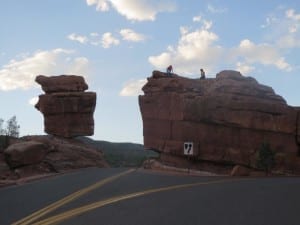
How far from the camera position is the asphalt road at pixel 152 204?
418 inches

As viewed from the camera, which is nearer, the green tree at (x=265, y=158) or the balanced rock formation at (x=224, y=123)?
the green tree at (x=265, y=158)

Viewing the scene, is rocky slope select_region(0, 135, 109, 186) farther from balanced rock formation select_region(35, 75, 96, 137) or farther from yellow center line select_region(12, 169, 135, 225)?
balanced rock formation select_region(35, 75, 96, 137)

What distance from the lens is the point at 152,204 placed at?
12.7 metres

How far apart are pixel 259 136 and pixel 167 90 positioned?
1130cm

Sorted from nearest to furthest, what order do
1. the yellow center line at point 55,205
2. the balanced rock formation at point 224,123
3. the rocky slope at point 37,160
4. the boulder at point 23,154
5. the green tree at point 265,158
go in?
the yellow center line at point 55,205 < the rocky slope at point 37,160 < the boulder at point 23,154 < the green tree at point 265,158 < the balanced rock formation at point 224,123

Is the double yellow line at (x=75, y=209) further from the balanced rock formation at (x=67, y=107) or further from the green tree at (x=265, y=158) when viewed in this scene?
the green tree at (x=265, y=158)

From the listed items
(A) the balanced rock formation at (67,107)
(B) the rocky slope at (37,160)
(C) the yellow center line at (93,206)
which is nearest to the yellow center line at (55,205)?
(C) the yellow center line at (93,206)

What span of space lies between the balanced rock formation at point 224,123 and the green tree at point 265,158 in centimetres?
193

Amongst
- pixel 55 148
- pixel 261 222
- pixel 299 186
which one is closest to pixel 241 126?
pixel 55 148

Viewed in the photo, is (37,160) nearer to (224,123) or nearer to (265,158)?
(265,158)

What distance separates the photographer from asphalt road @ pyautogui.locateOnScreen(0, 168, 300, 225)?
10617 millimetres

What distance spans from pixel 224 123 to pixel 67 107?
19246 millimetres

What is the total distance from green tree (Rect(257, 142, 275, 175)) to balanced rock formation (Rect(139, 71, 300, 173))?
193 cm

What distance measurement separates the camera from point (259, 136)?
56.7 metres
